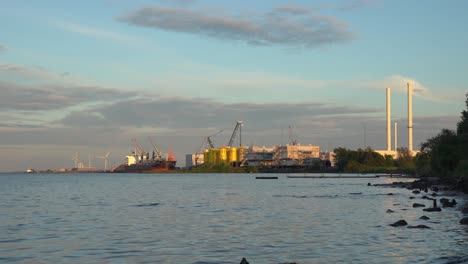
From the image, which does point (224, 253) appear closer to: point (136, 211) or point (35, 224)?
point (35, 224)

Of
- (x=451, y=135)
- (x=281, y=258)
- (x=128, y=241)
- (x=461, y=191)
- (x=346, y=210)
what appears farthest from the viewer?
(x=451, y=135)

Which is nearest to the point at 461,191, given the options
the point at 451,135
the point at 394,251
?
the point at 451,135

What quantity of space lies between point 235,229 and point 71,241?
12.7 meters

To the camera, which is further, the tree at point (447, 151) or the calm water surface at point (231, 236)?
the tree at point (447, 151)

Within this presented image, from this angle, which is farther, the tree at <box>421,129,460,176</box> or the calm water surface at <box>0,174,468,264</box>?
the tree at <box>421,129,460,176</box>

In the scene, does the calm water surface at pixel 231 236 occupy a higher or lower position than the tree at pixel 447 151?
lower

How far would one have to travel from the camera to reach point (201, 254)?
33.6 m

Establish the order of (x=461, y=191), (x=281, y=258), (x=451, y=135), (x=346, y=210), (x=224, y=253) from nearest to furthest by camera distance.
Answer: (x=281, y=258)
(x=224, y=253)
(x=346, y=210)
(x=461, y=191)
(x=451, y=135)

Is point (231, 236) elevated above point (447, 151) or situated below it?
below

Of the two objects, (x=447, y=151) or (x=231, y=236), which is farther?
(x=447, y=151)

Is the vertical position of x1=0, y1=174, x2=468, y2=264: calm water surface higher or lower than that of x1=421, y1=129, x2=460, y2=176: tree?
lower

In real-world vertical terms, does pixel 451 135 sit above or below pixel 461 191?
above

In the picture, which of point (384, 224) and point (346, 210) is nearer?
point (384, 224)

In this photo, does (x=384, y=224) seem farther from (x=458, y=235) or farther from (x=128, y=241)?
(x=128, y=241)
